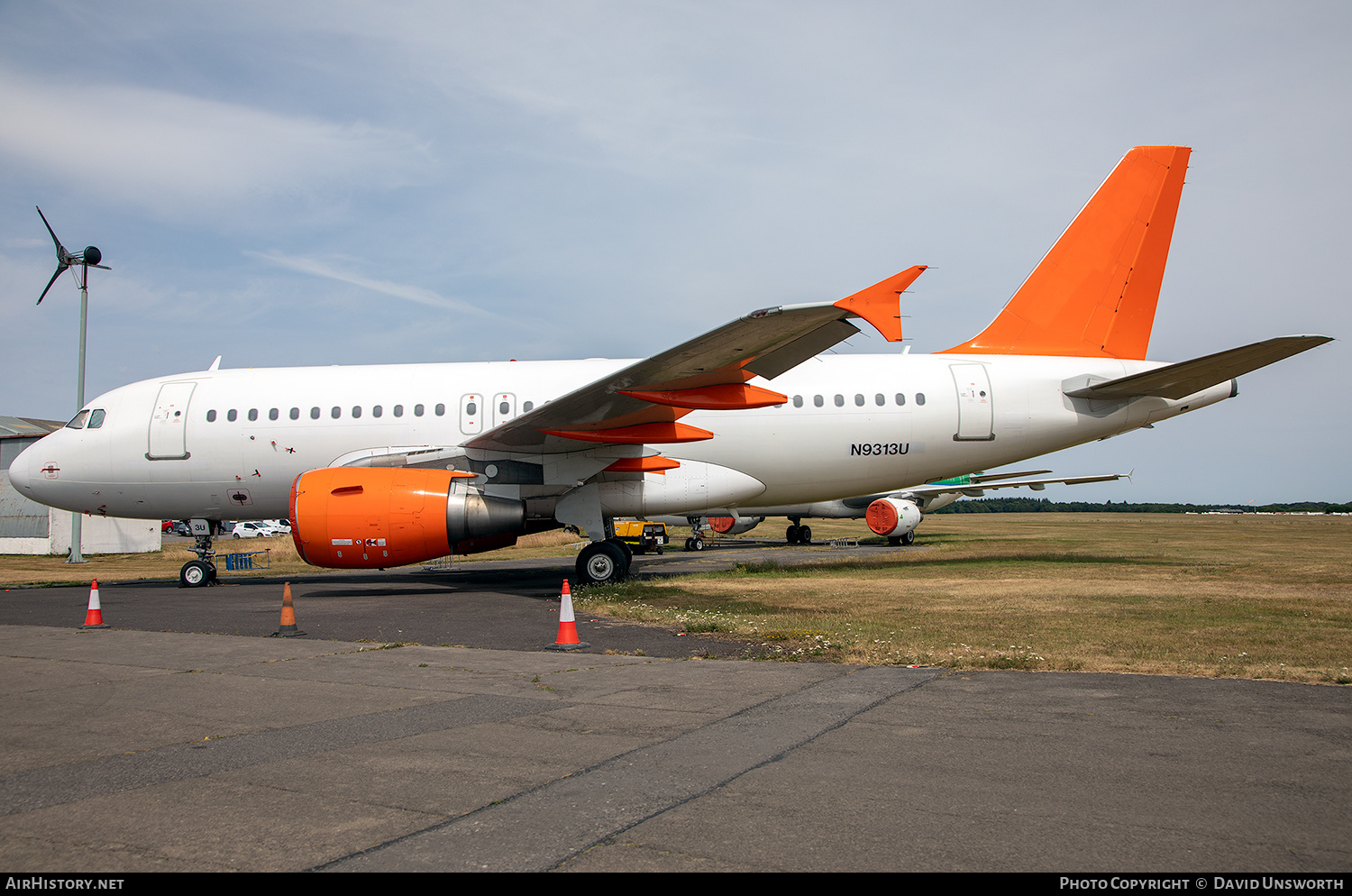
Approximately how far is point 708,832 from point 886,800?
0.88 m

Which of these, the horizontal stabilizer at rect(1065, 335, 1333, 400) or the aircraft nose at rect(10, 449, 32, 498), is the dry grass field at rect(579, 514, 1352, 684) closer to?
the horizontal stabilizer at rect(1065, 335, 1333, 400)

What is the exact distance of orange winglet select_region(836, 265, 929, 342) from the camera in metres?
8.43

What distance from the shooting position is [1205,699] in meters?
5.49

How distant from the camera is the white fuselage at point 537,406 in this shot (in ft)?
48.6

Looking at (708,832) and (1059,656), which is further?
(1059,656)

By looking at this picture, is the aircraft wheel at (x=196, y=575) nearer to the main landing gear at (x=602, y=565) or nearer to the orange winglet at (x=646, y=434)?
the main landing gear at (x=602, y=565)

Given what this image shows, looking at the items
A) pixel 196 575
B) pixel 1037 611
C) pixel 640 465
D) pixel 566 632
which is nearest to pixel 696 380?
pixel 640 465

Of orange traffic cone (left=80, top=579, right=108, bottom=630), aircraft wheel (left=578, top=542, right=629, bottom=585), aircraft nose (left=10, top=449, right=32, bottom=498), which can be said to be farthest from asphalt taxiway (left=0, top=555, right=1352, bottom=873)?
aircraft nose (left=10, top=449, right=32, bottom=498)

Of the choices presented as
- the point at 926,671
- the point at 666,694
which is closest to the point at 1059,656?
the point at 926,671

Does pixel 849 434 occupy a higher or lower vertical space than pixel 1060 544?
higher

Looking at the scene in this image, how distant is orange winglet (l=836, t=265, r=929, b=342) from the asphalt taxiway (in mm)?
3609

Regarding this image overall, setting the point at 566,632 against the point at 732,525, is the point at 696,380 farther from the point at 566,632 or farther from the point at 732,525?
the point at 732,525

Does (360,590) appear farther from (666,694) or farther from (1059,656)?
(1059,656)

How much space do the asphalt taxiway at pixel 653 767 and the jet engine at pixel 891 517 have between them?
70.0 ft
